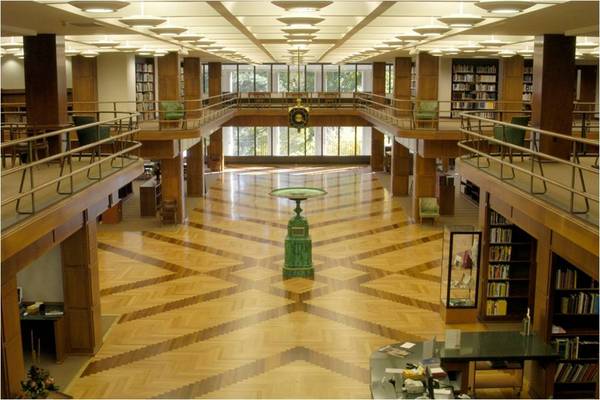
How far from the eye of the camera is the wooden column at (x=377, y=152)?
2694 cm

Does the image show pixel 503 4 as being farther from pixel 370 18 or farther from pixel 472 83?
pixel 472 83

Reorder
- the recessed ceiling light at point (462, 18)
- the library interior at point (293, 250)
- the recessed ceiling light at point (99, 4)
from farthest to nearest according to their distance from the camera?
1. the recessed ceiling light at point (462, 18)
2. the library interior at point (293, 250)
3. the recessed ceiling light at point (99, 4)

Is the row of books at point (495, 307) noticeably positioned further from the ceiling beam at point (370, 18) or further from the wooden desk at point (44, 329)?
the wooden desk at point (44, 329)

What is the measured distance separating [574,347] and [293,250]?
5.73 m

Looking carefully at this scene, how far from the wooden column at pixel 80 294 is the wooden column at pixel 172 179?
7.99 metres

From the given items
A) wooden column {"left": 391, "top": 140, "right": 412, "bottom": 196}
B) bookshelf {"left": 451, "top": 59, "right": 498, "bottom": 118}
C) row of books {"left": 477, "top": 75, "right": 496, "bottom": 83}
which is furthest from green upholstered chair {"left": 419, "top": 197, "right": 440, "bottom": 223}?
row of books {"left": 477, "top": 75, "right": 496, "bottom": 83}

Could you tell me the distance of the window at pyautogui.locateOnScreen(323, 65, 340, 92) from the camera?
3050 cm

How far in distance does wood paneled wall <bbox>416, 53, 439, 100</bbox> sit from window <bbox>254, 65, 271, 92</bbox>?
13.4 m

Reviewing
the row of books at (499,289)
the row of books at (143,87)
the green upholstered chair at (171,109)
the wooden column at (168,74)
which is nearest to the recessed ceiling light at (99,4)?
the row of books at (499,289)

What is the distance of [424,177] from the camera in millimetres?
17094

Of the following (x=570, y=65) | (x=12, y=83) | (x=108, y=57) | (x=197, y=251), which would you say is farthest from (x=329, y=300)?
(x=12, y=83)

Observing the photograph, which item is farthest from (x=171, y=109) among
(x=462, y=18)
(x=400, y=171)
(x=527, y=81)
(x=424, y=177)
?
(x=527, y=81)

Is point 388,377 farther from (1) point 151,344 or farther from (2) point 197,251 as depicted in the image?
(2) point 197,251

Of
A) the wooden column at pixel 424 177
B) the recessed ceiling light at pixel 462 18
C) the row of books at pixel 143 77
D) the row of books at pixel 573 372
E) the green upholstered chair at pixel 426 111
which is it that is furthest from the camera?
the row of books at pixel 143 77
